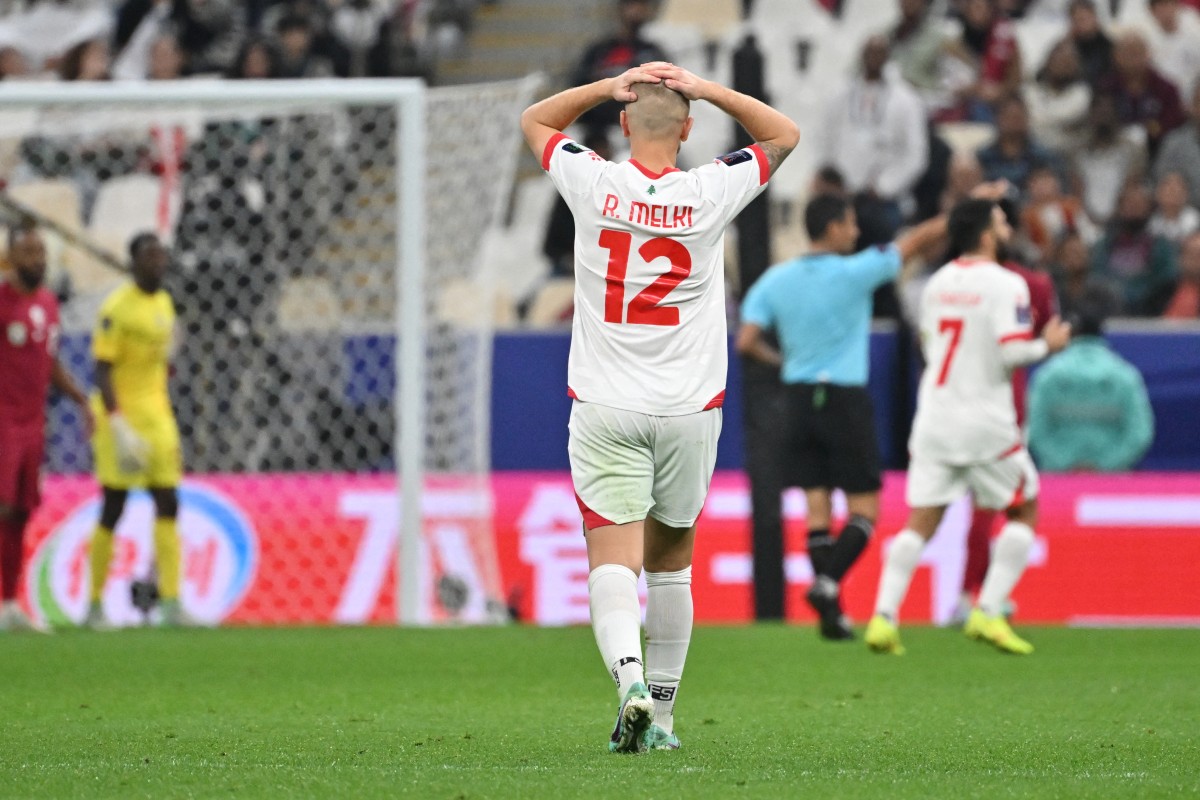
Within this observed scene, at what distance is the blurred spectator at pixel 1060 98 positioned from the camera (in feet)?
52.5

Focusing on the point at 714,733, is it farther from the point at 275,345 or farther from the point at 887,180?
the point at 887,180

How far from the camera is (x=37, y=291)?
11.3 m

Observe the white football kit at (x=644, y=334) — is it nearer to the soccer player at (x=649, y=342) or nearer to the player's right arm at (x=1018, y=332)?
the soccer player at (x=649, y=342)

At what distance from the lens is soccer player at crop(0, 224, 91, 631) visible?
11039 millimetres

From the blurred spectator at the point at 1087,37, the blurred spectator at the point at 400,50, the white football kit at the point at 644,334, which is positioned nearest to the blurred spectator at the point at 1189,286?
the blurred spectator at the point at 1087,37

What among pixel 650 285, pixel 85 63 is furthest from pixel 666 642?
pixel 85 63

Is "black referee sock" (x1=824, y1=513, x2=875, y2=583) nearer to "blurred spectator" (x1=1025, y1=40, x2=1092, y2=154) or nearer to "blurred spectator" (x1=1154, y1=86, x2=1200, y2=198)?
"blurred spectator" (x1=1154, y1=86, x2=1200, y2=198)

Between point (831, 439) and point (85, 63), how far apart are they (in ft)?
28.8

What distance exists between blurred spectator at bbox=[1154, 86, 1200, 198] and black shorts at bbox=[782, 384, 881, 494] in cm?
634

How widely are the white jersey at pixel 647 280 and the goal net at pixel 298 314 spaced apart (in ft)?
20.5

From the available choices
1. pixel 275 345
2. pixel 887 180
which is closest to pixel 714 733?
pixel 275 345

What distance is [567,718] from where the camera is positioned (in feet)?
21.1

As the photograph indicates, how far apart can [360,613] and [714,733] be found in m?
6.47

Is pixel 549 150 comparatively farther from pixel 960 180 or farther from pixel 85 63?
pixel 85 63
